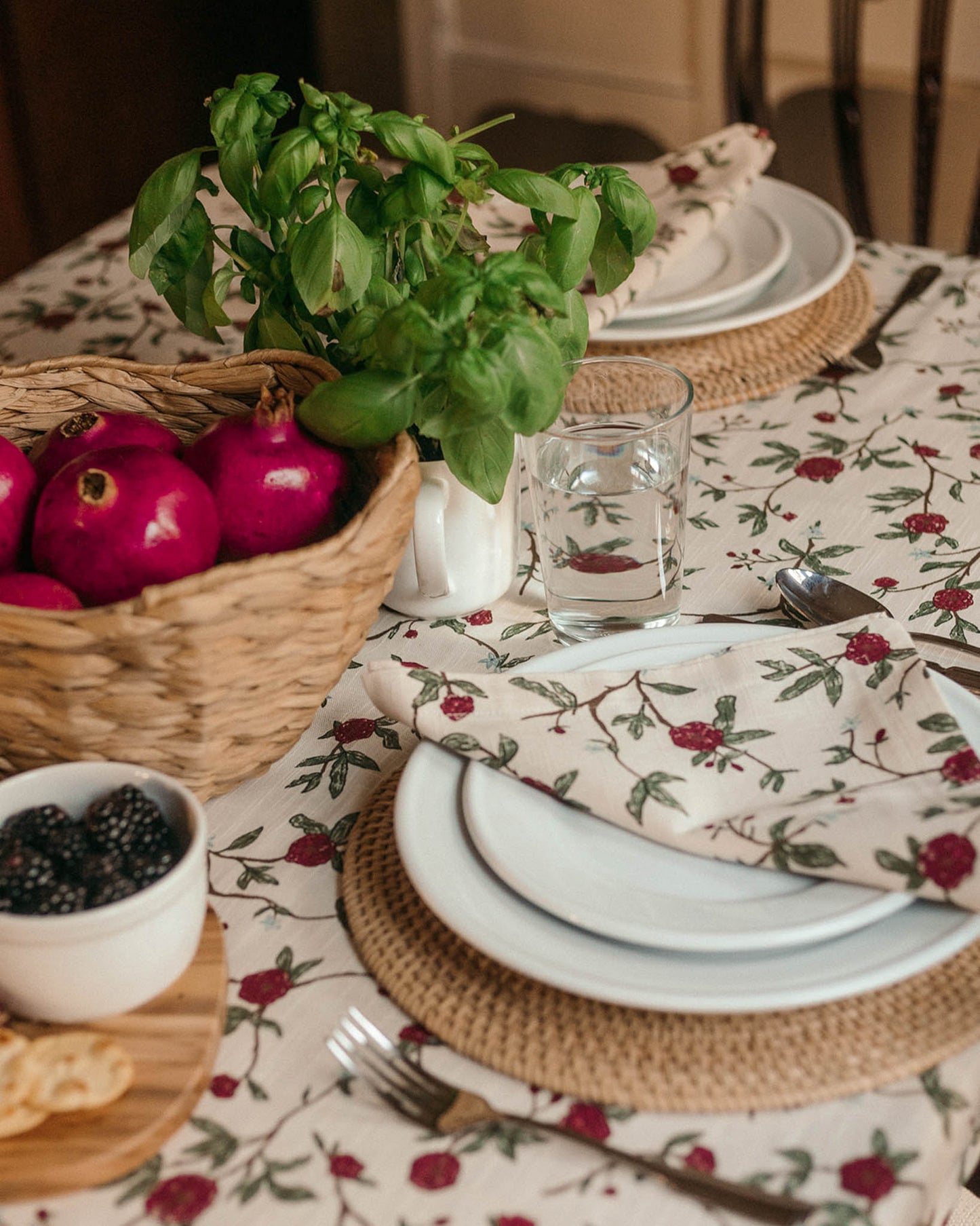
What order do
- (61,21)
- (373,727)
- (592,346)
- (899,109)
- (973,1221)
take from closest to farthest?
(373,727) → (973,1221) → (592,346) → (899,109) → (61,21)

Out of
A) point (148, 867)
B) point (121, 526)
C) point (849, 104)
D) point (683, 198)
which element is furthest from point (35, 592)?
point (849, 104)

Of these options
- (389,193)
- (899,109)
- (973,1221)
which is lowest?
(973,1221)

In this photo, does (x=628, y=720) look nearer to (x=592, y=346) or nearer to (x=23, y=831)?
(x=23, y=831)

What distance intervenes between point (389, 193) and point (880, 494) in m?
0.40

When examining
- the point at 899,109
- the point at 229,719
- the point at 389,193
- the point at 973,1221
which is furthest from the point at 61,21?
the point at 973,1221

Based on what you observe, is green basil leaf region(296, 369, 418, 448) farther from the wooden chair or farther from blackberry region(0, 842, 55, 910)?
the wooden chair

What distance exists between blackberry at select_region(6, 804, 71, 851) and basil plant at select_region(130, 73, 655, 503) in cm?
22

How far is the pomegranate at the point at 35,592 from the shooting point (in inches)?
21.5

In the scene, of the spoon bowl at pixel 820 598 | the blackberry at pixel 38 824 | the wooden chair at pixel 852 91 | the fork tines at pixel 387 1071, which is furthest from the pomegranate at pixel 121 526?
the wooden chair at pixel 852 91

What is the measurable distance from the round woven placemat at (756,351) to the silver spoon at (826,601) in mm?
247

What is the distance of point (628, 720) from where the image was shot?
60 centimetres

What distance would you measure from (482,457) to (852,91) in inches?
63.5

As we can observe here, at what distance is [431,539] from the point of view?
697 millimetres

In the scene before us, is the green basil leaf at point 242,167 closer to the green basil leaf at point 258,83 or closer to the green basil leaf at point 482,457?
the green basil leaf at point 258,83
